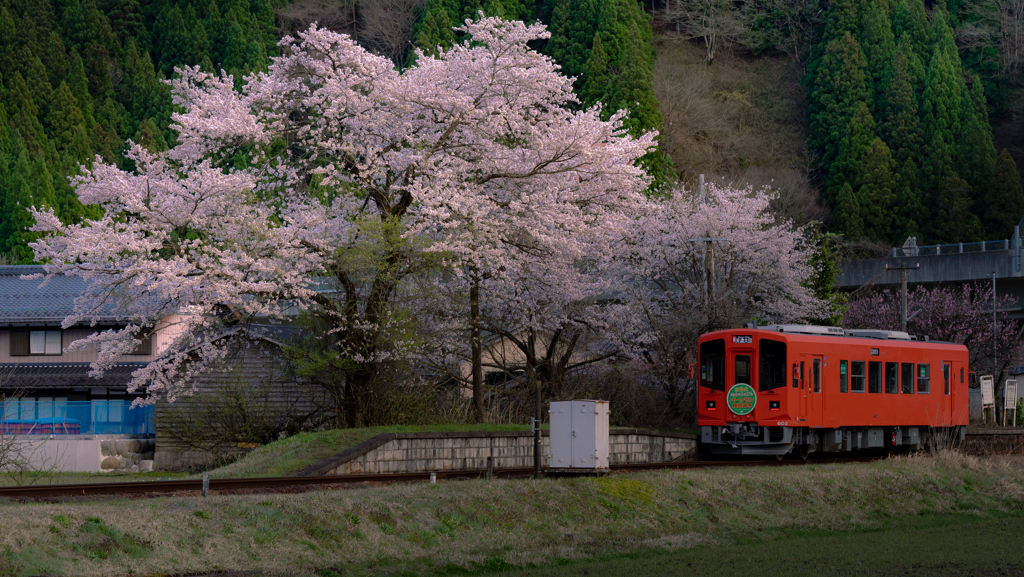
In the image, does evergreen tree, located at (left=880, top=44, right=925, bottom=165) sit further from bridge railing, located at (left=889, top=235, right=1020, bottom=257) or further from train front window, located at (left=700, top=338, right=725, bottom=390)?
train front window, located at (left=700, top=338, right=725, bottom=390)

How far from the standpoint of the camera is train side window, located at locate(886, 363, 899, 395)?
21797mm

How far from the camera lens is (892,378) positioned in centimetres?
2191

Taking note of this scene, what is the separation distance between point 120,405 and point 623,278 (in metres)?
13.9

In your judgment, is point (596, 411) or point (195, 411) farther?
point (195, 411)

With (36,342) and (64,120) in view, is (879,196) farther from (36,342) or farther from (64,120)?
(64,120)

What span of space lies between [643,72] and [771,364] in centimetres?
3610

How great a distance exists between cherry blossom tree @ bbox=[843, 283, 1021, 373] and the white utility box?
28837 mm

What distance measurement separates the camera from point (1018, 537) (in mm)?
13562

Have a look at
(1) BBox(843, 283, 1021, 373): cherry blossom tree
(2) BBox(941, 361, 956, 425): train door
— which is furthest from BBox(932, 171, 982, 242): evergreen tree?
(2) BBox(941, 361, 956, 425): train door

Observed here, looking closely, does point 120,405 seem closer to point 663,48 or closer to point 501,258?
point 501,258

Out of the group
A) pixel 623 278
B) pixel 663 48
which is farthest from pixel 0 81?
pixel 623 278

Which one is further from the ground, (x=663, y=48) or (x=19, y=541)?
(x=663, y=48)

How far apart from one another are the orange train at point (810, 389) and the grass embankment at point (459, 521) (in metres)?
2.15

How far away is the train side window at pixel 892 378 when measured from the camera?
71.5 ft
